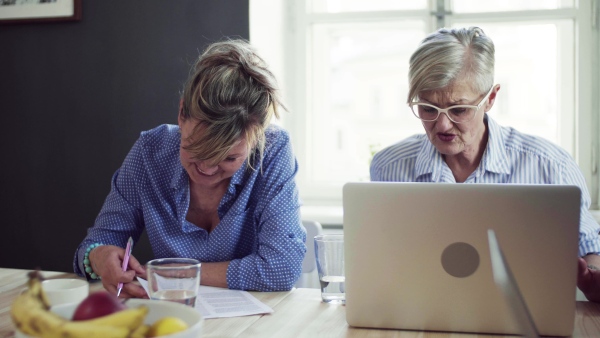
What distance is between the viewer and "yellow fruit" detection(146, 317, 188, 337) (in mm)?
864

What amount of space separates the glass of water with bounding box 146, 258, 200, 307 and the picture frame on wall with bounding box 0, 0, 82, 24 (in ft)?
6.02

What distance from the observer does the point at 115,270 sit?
1.48 metres

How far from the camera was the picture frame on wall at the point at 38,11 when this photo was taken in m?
2.73

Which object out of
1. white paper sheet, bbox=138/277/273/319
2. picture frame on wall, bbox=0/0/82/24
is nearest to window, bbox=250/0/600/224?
picture frame on wall, bbox=0/0/82/24

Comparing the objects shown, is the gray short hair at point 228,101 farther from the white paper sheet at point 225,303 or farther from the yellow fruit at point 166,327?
the yellow fruit at point 166,327

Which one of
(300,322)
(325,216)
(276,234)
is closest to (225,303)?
(300,322)

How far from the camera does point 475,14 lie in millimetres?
2799

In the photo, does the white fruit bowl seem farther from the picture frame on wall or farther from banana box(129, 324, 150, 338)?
the picture frame on wall

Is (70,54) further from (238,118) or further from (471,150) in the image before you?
(471,150)

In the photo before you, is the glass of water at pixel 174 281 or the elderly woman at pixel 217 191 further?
the elderly woman at pixel 217 191

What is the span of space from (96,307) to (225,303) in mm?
595

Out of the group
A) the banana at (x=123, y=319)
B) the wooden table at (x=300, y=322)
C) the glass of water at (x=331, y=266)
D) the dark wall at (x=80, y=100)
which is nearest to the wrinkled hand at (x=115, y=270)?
the wooden table at (x=300, y=322)

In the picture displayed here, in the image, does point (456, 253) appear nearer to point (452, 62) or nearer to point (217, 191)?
point (452, 62)

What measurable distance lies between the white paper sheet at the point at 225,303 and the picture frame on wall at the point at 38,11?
163 centimetres
